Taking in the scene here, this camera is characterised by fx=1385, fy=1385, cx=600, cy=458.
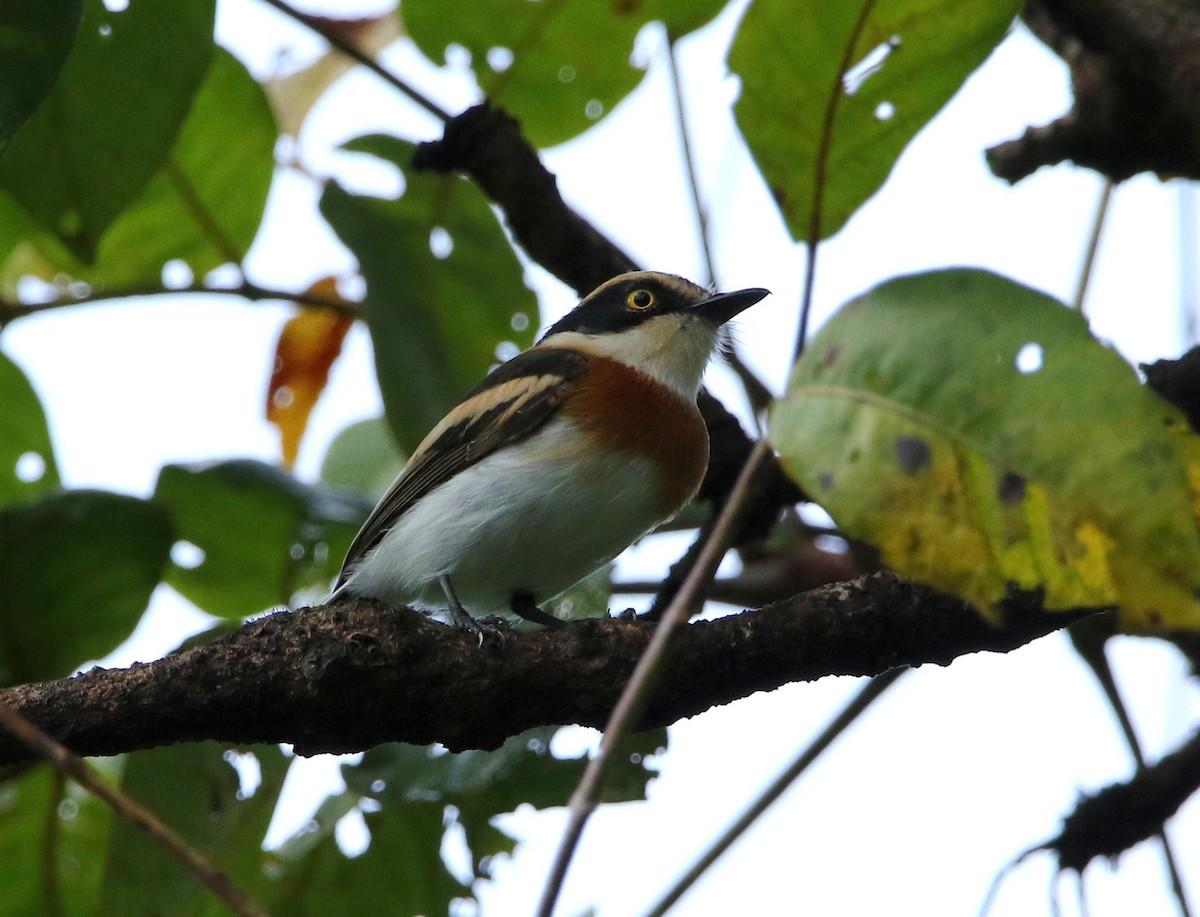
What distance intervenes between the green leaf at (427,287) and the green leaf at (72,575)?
804 mm

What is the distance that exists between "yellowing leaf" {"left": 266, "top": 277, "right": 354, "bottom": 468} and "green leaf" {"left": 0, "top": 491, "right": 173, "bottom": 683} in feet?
3.85

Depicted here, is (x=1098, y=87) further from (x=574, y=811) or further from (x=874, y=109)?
(x=574, y=811)

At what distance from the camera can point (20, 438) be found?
14.5ft

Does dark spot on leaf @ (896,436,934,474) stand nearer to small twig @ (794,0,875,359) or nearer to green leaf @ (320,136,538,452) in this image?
small twig @ (794,0,875,359)

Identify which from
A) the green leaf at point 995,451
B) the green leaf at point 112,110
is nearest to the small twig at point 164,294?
the green leaf at point 112,110

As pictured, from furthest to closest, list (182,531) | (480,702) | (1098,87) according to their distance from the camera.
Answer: (182,531) < (1098,87) < (480,702)

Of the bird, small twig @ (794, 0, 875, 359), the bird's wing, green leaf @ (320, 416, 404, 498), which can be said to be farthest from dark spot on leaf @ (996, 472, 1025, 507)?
green leaf @ (320, 416, 404, 498)

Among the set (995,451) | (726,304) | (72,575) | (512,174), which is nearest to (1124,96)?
(726,304)

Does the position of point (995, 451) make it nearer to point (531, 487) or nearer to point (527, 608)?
point (531, 487)

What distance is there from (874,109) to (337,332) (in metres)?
2.81

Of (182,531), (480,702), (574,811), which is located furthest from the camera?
(182,531)

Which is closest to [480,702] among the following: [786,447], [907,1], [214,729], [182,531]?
[214,729]

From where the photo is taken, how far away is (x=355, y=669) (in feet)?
8.30

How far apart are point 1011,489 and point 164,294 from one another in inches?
127
